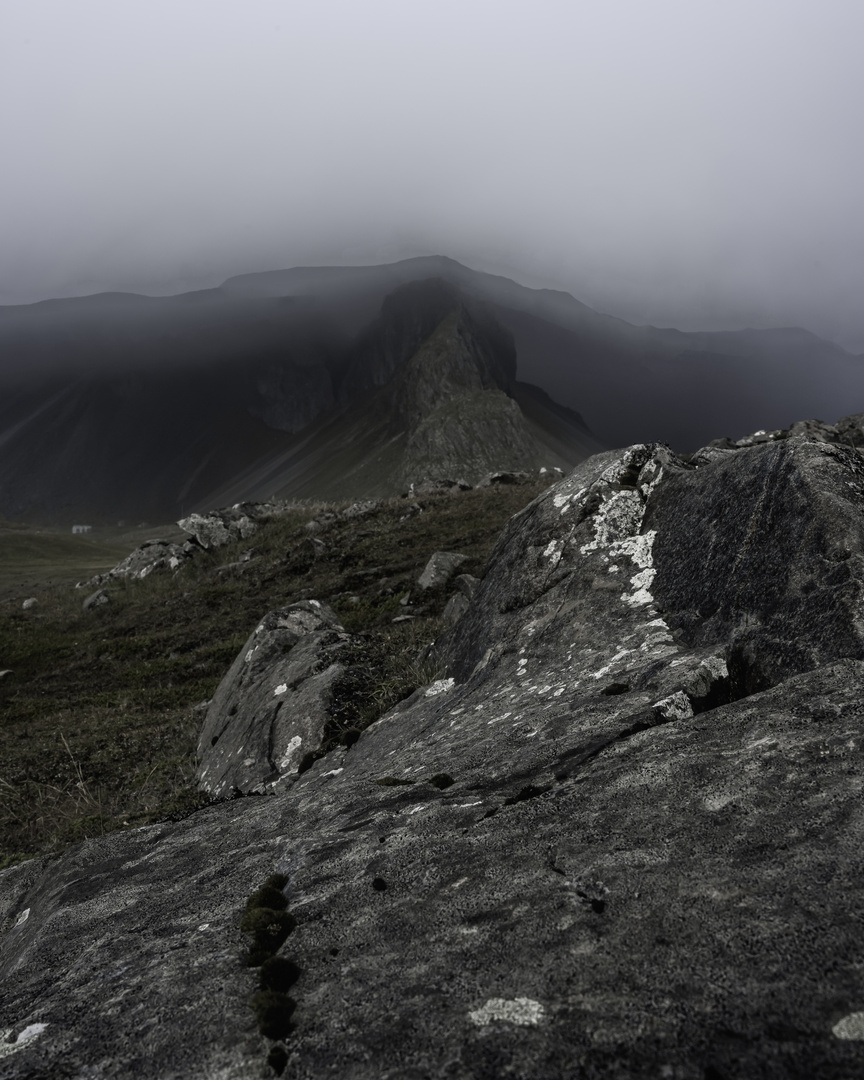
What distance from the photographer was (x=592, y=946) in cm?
298

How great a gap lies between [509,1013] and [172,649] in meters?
24.3

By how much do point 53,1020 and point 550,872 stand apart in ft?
9.23

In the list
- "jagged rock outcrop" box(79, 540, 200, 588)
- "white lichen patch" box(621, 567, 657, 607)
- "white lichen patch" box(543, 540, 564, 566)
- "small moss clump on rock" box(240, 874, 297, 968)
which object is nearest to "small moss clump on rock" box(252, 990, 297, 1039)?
"small moss clump on rock" box(240, 874, 297, 968)

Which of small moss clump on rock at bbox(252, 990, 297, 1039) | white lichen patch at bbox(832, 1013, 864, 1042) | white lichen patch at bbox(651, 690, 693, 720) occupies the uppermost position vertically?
white lichen patch at bbox(832, 1013, 864, 1042)

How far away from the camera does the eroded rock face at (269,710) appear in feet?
31.1

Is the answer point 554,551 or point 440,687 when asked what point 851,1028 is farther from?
point 554,551

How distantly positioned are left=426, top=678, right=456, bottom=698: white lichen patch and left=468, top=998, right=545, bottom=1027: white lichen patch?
247 inches

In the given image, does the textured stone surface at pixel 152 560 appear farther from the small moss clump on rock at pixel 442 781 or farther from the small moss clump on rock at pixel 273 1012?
the small moss clump on rock at pixel 273 1012

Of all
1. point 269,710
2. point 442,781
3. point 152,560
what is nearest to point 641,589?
point 442,781

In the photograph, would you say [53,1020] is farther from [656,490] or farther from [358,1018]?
[656,490]

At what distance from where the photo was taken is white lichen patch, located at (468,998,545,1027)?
2.64 meters

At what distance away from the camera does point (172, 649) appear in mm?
24562

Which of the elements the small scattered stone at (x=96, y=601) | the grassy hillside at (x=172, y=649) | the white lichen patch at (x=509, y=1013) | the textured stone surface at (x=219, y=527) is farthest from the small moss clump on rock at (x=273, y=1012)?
the textured stone surface at (x=219, y=527)

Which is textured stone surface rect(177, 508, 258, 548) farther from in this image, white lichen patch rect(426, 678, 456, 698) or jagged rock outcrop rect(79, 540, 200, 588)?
white lichen patch rect(426, 678, 456, 698)
